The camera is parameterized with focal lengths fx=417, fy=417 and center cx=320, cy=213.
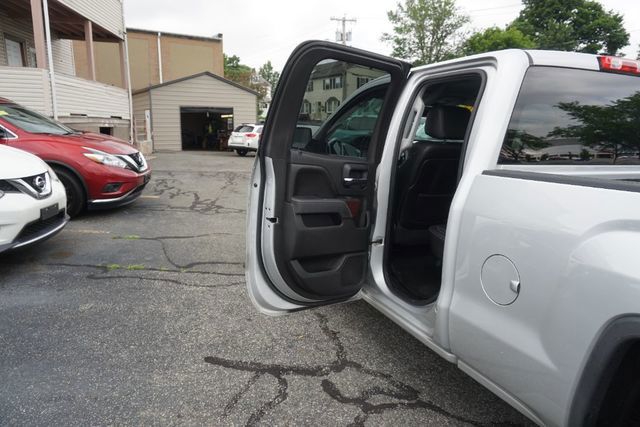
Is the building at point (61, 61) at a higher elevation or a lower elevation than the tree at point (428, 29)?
lower

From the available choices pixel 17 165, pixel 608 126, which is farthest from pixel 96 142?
pixel 608 126

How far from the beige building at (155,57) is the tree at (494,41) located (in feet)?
68.5

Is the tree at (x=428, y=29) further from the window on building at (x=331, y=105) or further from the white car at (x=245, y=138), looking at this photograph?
the window on building at (x=331, y=105)

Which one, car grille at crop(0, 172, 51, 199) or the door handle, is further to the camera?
car grille at crop(0, 172, 51, 199)

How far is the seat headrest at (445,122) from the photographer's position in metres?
2.58

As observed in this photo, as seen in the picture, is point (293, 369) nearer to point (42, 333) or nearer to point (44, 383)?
point (44, 383)

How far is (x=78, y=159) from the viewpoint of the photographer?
217 inches

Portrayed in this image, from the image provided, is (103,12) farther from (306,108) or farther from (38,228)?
(306,108)

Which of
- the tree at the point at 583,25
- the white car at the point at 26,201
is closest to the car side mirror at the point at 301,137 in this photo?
the white car at the point at 26,201

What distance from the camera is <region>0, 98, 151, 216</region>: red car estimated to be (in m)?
→ 5.43

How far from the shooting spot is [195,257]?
14.7 feet

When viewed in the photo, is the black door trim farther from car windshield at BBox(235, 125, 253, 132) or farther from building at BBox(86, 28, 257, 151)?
car windshield at BBox(235, 125, 253, 132)

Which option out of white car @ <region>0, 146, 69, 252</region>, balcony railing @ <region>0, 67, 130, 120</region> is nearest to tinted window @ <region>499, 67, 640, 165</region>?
white car @ <region>0, 146, 69, 252</region>

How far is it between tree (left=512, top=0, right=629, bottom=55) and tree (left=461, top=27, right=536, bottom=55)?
12.3 ft
